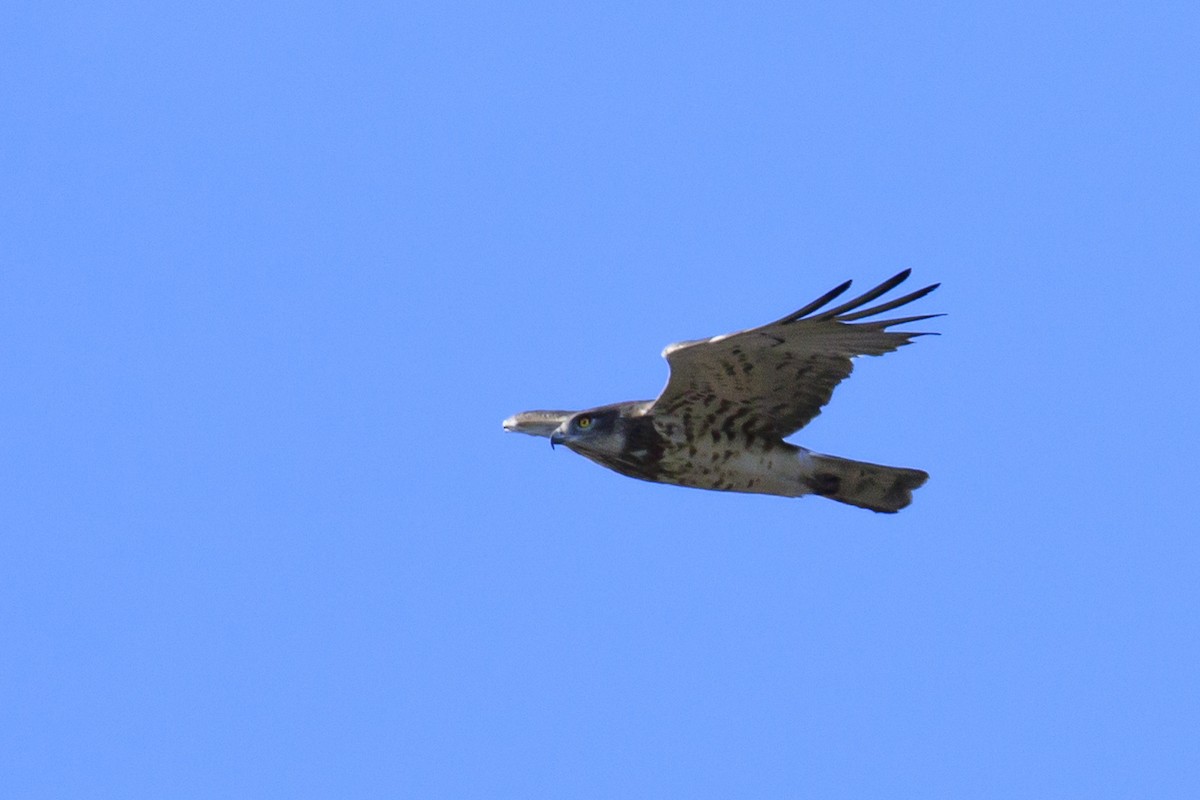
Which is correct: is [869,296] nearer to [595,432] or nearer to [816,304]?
[816,304]

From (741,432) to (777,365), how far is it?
0.57m

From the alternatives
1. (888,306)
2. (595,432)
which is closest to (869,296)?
(888,306)

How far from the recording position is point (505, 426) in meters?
13.4

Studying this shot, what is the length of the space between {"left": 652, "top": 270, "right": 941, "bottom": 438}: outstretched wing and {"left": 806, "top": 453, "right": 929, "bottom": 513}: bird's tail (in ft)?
1.02

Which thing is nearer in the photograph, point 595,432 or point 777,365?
point 777,365

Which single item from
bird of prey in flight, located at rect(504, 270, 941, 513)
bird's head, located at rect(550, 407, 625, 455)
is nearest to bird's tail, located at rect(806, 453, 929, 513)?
bird of prey in flight, located at rect(504, 270, 941, 513)

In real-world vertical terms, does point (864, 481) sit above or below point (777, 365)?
below

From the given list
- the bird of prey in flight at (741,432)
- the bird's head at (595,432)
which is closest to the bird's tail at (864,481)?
the bird of prey in flight at (741,432)

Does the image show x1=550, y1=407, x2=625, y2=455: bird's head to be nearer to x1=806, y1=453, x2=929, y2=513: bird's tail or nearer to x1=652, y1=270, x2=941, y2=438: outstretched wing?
x1=652, y1=270, x2=941, y2=438: outstretched wing

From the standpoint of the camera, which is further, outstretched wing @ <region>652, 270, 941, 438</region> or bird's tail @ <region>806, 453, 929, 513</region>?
bird's tail @ <region>806, 453, 929, 513</region>

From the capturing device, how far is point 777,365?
446 inches

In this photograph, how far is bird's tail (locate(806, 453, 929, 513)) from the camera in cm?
1176

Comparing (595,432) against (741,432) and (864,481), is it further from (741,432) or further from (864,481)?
(864,481)

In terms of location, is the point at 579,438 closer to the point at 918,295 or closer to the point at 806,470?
the point at 806,470
